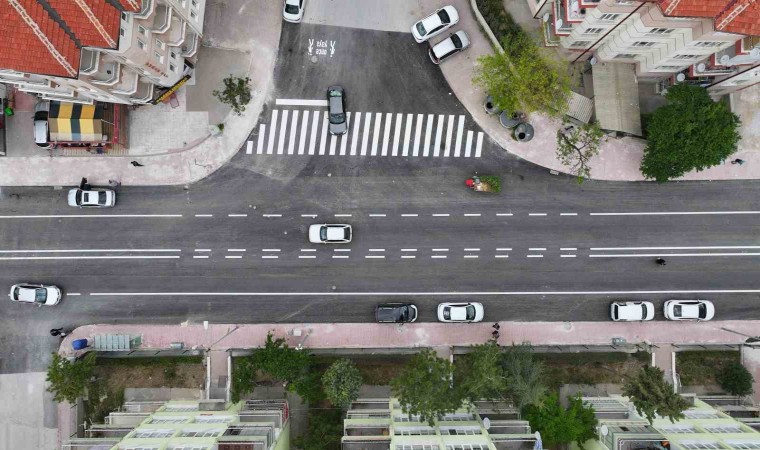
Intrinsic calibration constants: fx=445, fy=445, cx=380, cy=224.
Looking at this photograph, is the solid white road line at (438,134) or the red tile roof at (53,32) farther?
the solid white road line at (438,134)

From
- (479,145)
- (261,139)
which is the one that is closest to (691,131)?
(479,145)

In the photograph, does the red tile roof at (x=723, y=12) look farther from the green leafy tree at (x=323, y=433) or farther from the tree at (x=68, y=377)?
the tree at (x=68, y=377)

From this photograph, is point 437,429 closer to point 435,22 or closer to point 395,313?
point 395,313

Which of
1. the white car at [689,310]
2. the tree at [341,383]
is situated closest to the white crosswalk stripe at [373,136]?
the tree at [341,383]

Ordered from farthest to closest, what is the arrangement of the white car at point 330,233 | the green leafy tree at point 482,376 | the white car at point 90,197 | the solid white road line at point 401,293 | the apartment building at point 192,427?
the solid white road line at point 401,293
the white car at point 90,197
the white car at point 330,233
the green leafy tree at point 482,376
the apartment building at point 192,427

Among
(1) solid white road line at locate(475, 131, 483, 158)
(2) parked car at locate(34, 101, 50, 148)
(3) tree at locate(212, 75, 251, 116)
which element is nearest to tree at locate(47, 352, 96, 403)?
(2) parked car at locate(34, 101, 50, 148)

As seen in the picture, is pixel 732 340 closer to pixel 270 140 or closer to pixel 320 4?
pixel 270 140

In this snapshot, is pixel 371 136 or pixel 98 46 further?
pixel 371 136
